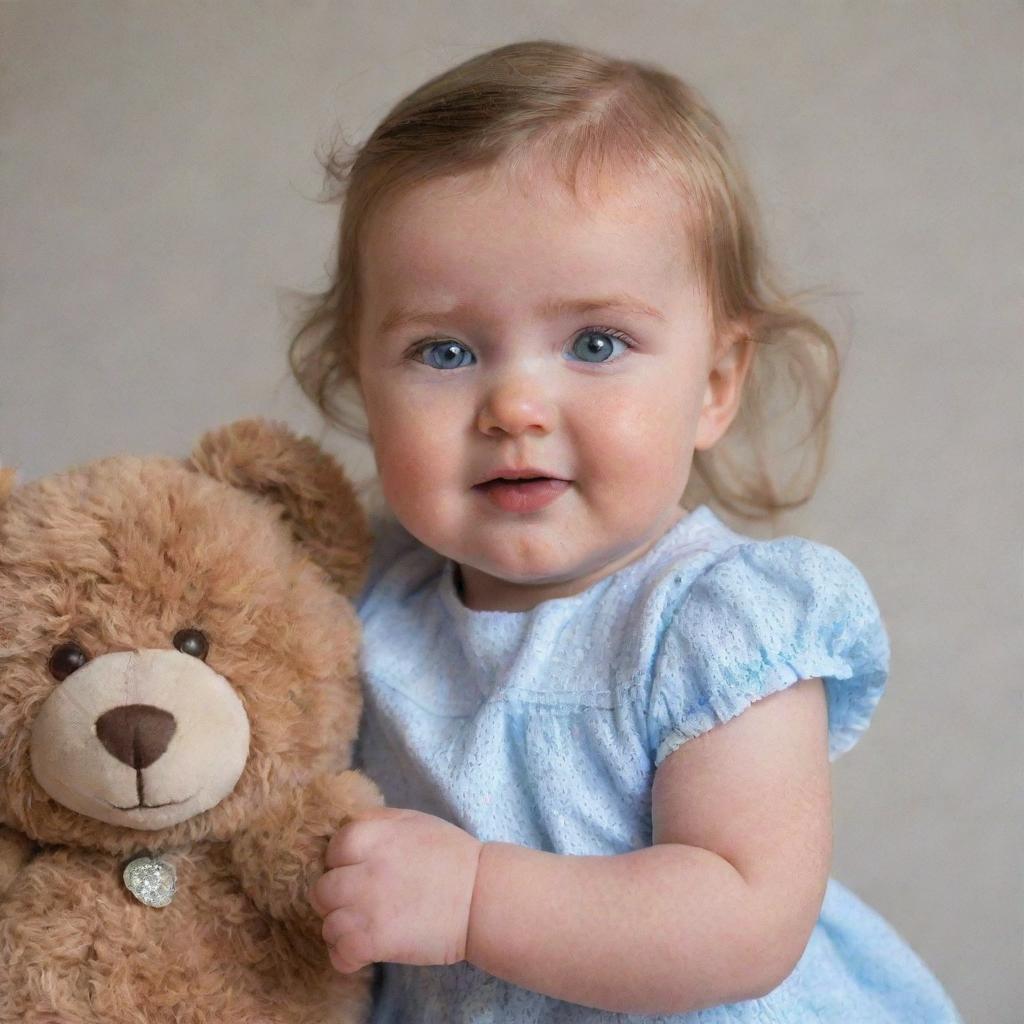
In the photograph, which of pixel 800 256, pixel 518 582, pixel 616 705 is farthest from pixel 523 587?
pixel 800 256

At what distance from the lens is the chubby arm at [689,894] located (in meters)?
0.72

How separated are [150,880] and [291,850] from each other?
3.3 inches

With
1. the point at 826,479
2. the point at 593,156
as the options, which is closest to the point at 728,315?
the point at 593,156

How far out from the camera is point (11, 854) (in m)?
0.76

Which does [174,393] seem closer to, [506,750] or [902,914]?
[506,750]

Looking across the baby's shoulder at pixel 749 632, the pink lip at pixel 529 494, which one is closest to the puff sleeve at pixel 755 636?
the baby's shoulder at pixel 749 632

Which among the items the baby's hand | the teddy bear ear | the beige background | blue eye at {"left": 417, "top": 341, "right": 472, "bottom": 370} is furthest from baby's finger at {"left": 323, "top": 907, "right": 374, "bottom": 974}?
the beige background

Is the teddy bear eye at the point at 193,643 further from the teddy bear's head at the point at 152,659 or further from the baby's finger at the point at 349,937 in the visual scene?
the baby's finger at the point at 349,937

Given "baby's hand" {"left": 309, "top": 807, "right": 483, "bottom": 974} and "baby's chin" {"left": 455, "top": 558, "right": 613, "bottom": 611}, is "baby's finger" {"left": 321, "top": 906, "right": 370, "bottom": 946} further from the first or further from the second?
"baby's chin" {"left": 455, "top": 558, "right": 613, "bottom": 611}

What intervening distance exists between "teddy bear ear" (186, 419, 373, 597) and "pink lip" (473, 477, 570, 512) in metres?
0.11

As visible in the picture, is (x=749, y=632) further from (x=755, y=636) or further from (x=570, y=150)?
(x=570, y=150)

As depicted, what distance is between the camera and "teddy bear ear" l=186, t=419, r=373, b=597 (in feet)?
2.76

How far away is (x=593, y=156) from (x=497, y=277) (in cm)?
11

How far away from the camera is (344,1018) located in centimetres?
80
